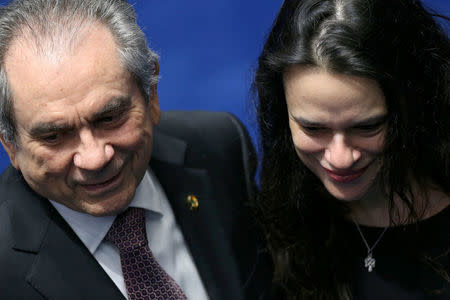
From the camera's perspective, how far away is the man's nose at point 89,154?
1.85 meters

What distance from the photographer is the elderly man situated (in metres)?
1.81

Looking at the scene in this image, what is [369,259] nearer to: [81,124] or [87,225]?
[87,225]

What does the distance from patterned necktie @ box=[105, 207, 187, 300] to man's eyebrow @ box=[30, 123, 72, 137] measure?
0.45m

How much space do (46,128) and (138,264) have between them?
59 cm

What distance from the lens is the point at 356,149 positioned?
1.96 meters

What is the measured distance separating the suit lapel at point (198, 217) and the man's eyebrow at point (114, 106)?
0.58 m

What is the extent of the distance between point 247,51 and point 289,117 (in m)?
1.71

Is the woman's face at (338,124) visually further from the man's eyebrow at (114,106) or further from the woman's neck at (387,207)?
the man's eyebrow at (114,106)

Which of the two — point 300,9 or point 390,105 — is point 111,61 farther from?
point 390,105

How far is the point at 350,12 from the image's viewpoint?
1.88 m

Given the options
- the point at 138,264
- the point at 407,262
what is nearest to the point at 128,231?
the point at 138,264

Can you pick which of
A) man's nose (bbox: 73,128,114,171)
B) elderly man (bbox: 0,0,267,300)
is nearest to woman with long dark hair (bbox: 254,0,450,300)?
elderly man (bbox: 0,0,267,300)

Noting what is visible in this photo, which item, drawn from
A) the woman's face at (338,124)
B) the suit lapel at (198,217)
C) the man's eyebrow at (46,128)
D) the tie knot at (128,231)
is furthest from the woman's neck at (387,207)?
the man's eyebrow at (46,128)

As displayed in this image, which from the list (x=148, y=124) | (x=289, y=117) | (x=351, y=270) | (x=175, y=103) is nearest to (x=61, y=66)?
(x=148, y=124)
